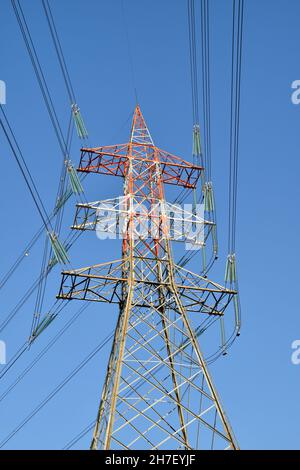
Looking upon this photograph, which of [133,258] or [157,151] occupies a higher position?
[157,151]

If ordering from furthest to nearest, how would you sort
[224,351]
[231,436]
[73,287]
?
[224,351], [73,287], [231,436]

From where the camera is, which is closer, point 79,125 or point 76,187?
point 76,187

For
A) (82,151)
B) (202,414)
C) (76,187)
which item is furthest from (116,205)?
(202,414)

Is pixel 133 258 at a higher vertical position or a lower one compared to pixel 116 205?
lower

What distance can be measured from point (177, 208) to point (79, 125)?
6.90m

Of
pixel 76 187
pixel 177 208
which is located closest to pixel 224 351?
pixel 177 208

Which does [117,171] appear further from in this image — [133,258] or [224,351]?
[224,351]

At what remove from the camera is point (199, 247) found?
1214 inches

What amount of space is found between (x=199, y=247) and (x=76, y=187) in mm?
6191

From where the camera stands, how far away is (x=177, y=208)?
3038 centimetres

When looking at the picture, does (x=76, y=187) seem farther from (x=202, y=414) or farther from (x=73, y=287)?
(x=202, y=414)
